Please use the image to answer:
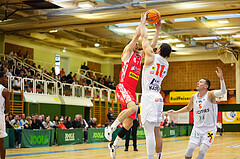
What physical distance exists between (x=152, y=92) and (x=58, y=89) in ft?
61.2

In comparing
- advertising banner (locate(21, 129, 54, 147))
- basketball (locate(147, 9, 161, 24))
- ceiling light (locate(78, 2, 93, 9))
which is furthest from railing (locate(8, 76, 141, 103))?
basketball (locate(147, 9, 161, 24))

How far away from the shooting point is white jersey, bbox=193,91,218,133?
622 cm

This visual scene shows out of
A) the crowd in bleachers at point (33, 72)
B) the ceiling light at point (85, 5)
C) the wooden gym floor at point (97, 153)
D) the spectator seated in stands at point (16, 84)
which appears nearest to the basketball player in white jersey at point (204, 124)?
the wooden gym floor at point (97, 153)

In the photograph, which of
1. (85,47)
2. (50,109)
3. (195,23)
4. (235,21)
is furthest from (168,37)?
(50,109)

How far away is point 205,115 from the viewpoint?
245 inches

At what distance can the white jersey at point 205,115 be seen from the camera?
6.22m

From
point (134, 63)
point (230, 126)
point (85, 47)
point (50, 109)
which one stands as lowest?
point (230, 126)

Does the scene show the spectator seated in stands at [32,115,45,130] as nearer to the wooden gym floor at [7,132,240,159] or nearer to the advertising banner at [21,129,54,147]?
the advertising banner at [21,129,54,147]

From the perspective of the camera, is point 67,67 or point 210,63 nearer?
point 67,67

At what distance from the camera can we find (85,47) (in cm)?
3159

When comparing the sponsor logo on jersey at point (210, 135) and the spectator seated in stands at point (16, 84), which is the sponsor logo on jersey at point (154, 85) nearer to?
the sponsor logo on jersey at point (210, 135)

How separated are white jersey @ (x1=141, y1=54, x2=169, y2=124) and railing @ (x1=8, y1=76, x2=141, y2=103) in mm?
14670

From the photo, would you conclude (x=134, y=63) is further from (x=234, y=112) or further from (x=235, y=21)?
(x=234, y=112)

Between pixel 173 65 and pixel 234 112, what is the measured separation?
7.18m
